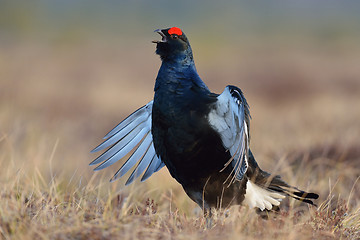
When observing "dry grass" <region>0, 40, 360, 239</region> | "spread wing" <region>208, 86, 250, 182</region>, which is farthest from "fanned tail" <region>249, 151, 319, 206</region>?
"spread wing" <region>208, 86, 250, 182</region>

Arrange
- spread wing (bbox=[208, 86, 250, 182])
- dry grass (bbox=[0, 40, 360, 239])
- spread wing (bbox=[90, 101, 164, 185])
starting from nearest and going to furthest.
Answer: dry grass (bbox=[0, 40, 360, 239])
spread wing (bbox=[208, 86, 250, 182])
spread wing (bbox=[90, 101, 164, 185])

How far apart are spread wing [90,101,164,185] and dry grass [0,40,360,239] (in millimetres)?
229

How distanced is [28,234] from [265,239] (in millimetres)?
1017

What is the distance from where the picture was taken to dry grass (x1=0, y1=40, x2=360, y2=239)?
2596 millimetres

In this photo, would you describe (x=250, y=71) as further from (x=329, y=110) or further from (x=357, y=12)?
(x=357, y=12)

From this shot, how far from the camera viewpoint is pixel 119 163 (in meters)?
6.71

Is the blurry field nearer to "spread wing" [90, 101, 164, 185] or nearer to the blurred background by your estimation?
the blurred background

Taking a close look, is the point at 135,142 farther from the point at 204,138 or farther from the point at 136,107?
the point at 136,107

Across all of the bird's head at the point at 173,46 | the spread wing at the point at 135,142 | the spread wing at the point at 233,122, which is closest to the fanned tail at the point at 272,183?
the spread wing at the point at 233,122

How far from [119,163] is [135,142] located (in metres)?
2.82

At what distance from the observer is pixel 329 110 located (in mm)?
9203

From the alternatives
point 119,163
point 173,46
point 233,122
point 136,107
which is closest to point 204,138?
point 233,122

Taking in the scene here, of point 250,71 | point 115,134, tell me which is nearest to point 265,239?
point 115,134

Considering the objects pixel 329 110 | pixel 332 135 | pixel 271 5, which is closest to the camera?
pixel 332 135
